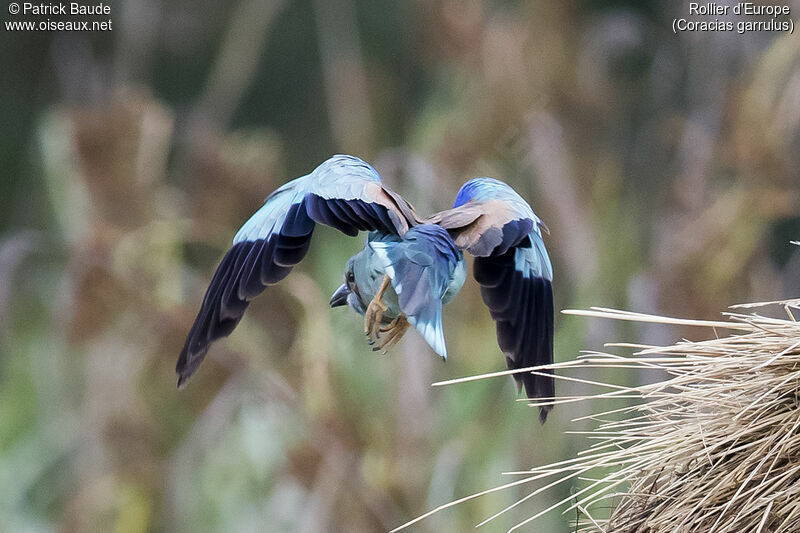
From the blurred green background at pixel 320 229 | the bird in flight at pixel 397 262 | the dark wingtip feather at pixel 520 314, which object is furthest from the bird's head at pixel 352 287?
the blurred green background at pixel 320 229

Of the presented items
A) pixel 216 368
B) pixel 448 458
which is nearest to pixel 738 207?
pixel 448 458

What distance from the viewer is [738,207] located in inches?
68.3

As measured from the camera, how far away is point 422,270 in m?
0.64

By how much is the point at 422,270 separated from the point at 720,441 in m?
0.24

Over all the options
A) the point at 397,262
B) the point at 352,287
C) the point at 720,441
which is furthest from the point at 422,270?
the point at 720,441

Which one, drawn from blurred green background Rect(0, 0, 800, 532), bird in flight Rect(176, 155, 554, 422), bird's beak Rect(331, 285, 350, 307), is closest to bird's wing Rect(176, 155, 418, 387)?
bird in flight Rect(176, 155, 554, 422)

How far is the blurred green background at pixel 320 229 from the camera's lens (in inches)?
63.8

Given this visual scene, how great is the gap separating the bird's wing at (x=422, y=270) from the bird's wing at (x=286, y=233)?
16 millimetres

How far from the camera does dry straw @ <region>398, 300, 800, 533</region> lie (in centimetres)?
57

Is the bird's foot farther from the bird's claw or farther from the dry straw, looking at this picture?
the dry straw

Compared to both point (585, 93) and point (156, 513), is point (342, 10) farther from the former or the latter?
point (156, 513)

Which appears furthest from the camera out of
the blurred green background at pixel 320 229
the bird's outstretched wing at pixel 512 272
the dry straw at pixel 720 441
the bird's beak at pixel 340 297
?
the blurred green background at pixel 320 229

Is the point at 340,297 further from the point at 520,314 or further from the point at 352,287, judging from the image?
the point at 520,314

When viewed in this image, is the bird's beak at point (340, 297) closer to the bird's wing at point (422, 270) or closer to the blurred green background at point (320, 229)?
the bird's wing at point (422, 270)
